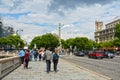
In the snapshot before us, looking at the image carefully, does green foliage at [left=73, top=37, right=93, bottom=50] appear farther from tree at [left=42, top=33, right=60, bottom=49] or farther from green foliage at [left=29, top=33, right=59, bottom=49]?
green foliage at [left=29, top=33, right=59, bottom=49]

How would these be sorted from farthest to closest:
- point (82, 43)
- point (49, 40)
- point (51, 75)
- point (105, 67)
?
point (49, 40), point (82, 43), point (105, 67), point (51, 75)

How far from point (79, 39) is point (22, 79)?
14257cm

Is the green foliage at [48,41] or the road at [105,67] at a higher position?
the green foliage at [48,41]

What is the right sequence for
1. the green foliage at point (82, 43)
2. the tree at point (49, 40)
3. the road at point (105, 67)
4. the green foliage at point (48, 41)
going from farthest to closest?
the green foliage at point (48, 41), the tree at point (49, 40), the green foliage at point (82, 43), the road at point (105, 67)

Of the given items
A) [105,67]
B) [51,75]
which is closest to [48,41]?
[105,67]

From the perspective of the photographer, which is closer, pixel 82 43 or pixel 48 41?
pixel 82 43

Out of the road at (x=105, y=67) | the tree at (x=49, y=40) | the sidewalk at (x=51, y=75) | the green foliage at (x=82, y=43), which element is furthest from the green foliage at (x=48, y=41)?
the sidewalk at (x=51, y=75)

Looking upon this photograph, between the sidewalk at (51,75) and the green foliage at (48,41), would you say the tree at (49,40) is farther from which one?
the sidewalk at (51,75)

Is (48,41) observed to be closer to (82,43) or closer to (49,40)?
(49,40)

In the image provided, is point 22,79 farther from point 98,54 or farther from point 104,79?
point 98,54

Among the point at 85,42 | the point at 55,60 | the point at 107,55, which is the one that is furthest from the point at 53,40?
the point at 55,60

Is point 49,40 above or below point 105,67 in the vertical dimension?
above

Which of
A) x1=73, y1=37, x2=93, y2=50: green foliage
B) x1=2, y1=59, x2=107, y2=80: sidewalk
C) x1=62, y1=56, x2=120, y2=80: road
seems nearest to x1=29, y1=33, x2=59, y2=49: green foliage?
x1=73, y1=37, x2=93, y2=50: green foliage

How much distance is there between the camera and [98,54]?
221 ft
